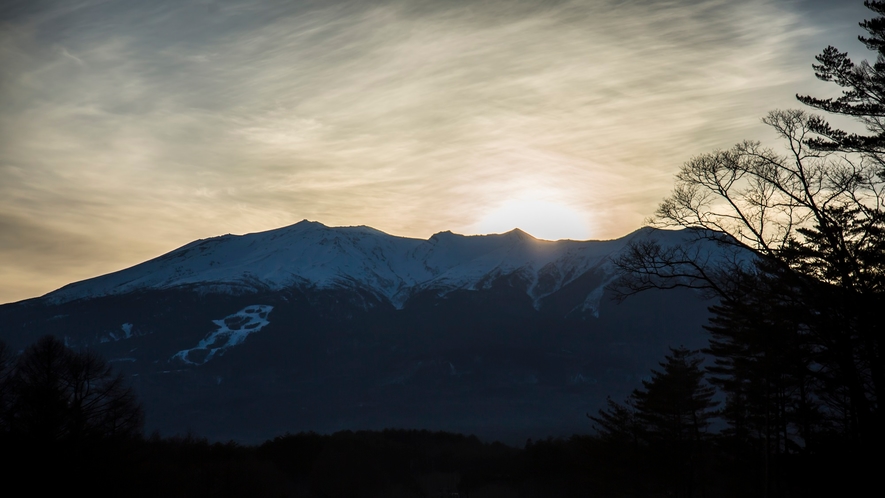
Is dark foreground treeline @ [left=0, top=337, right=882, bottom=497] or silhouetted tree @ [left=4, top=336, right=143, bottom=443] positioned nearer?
dark foreground treeline @ [left=0, top=337, right=882, bottom=497]

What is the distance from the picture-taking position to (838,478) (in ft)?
73.5

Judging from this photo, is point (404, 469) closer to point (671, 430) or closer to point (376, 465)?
point (376, 465)

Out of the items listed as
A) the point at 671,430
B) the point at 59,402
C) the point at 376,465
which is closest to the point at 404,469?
the point at 376,465

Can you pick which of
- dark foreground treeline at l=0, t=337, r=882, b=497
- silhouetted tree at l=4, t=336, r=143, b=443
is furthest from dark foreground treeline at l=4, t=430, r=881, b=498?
silhouetted tree at l=4, t=336, r=143, b=443

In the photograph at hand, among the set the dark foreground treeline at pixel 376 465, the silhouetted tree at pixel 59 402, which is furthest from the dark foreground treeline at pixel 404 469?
the silhouetted tree at pixel 59 402

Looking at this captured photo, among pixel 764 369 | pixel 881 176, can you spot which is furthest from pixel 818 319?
pixel 764 369

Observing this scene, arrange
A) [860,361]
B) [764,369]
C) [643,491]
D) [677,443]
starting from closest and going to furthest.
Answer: [860,361], [764,369], [677,443], [643,491]

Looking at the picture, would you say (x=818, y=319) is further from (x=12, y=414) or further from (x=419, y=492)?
(x=419, y=492)

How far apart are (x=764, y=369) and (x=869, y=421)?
16.2 m

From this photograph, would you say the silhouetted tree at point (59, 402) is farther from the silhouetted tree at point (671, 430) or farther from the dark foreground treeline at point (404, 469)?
the silhouetted tree at point (671, 430)

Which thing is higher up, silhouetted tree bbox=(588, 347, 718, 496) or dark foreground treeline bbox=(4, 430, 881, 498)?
silhouetted tree bbox=(588, 347, 718, 496)

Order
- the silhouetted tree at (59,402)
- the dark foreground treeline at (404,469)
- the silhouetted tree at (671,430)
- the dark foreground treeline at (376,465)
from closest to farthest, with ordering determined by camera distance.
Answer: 1. the dark foreground treeline at (376,465)
2. the dark foreground treeline at (404,469)
3. the silhouetted tree at (59,402)
4. the silhouetted tree at (671,430)

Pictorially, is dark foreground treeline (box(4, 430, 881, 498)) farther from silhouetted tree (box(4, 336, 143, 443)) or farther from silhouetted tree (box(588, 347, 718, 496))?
silhouetted tree (box(4, 336, 143, 443))

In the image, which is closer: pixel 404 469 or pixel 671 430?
pixel 671 430
